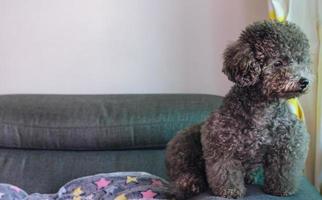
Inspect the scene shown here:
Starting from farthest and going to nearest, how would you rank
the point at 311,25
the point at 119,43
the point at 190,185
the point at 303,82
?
the point at 119,43
the point at 311,25
the point at 190,185
the point at 303,82

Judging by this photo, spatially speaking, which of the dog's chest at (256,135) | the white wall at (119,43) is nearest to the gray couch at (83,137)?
the white wall at (119,43)

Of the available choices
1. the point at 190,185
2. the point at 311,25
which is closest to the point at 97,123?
the point at 190,185

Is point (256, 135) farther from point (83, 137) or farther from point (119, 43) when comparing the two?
point (119, 43)

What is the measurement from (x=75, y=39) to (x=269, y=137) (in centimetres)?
115

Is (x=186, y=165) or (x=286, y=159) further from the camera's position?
(x=186, y=165)

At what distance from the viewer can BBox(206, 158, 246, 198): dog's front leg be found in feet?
4.07

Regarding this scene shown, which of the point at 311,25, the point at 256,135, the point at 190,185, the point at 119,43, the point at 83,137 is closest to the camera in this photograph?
the point at 256,135

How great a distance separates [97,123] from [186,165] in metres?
0.51

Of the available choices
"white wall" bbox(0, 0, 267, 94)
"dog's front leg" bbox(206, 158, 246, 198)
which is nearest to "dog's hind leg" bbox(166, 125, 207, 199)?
"dog's front leg" bbox(206, 158, 246, 198)

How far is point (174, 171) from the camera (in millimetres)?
1418

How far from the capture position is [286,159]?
48.6 inches

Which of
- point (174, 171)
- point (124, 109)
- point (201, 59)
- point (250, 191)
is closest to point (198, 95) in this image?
point (201, 59)

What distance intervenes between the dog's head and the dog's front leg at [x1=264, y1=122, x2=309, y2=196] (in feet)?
0.49

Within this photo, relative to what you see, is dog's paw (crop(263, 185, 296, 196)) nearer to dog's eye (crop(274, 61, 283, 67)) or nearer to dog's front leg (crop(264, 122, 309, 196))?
dog's front leg (crop(264, 122, 309, 196))
